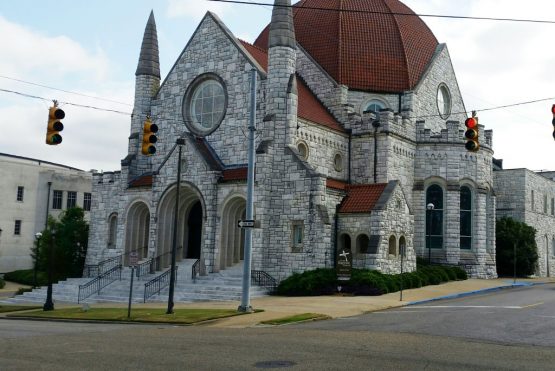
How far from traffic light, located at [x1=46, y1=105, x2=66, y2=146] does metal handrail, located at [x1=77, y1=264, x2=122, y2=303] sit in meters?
17.4

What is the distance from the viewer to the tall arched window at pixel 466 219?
39.2 meters

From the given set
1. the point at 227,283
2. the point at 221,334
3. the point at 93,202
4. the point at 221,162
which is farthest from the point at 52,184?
the point at 221,334

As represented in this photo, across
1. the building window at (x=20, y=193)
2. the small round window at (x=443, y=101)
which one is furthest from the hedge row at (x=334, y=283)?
the building window at (x=20, y=193)

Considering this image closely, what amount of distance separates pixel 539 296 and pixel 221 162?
56.2 feet

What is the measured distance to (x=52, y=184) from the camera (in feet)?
200

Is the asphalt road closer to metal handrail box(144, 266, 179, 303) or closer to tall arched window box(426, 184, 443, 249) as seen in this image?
metal handrail box(144, 266, 179, 303)

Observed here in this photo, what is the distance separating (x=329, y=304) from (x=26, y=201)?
41.5m

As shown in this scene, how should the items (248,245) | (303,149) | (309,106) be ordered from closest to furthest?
(248,245), (303,149), (309,106)

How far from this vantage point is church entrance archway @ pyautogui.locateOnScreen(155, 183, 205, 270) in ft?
118

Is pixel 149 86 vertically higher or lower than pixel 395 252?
higher

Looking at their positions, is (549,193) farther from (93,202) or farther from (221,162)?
(93,202)

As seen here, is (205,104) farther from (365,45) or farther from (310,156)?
(365,45)

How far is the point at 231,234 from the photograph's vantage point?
111 ft

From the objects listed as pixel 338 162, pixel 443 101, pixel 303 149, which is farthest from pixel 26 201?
pixel 443 101
